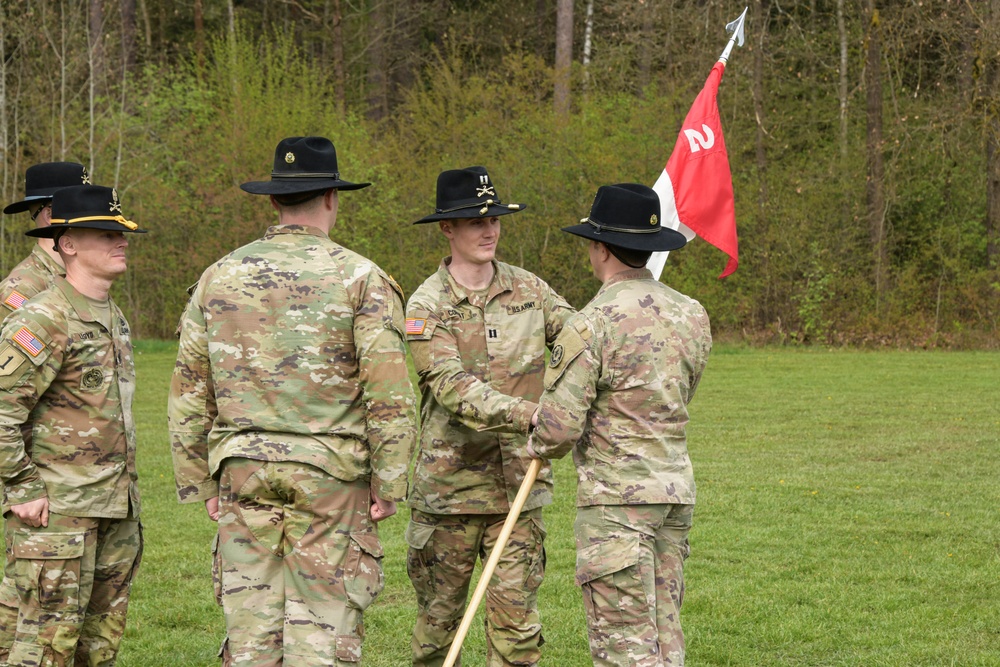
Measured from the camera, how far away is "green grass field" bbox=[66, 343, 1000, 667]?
6.50 meters

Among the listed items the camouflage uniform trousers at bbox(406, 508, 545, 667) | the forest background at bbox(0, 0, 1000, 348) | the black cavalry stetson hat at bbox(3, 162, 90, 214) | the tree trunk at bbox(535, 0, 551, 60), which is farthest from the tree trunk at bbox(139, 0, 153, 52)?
the camouflage uniform trousers at bbox(406, 508, 545, 667)

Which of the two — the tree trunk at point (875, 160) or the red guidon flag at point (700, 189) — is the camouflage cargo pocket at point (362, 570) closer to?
the red guidon flag at point (700, 189)

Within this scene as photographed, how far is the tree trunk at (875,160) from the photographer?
25844 mm

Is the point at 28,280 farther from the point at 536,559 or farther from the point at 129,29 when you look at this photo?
the point at 129,29

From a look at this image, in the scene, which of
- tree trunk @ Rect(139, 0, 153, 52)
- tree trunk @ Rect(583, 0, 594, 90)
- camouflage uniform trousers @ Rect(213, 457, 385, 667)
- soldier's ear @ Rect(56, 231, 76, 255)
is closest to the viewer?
camouflage uniform trousers @ Rect(213, 457, 385, 667)

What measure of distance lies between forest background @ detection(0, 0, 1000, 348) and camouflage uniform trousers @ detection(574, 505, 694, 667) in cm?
1926

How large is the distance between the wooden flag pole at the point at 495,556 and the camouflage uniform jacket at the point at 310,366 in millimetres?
617

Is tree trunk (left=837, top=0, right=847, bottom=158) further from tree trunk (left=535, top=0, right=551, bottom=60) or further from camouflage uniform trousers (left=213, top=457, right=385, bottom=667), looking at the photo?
camouflage uniform trousers (left=213, top=457, right=385, bottom=667)

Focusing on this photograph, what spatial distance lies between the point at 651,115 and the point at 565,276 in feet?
13.8

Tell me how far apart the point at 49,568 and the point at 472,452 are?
1859mm

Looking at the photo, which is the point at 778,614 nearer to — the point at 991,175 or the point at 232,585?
the point at 232,585

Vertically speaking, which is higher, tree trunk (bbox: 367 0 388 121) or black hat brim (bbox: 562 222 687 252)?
tree trunk (bbox: 367 0 388 121)

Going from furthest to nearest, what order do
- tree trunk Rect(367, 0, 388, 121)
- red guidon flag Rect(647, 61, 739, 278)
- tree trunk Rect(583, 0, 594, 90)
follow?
tree trunk Rect(367, 0, 388, 121) < tree trunk Rect(583, 0, 594, 90) < red guidon flag Rect(647, 61, 739, 278)

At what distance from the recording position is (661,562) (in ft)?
15.3
